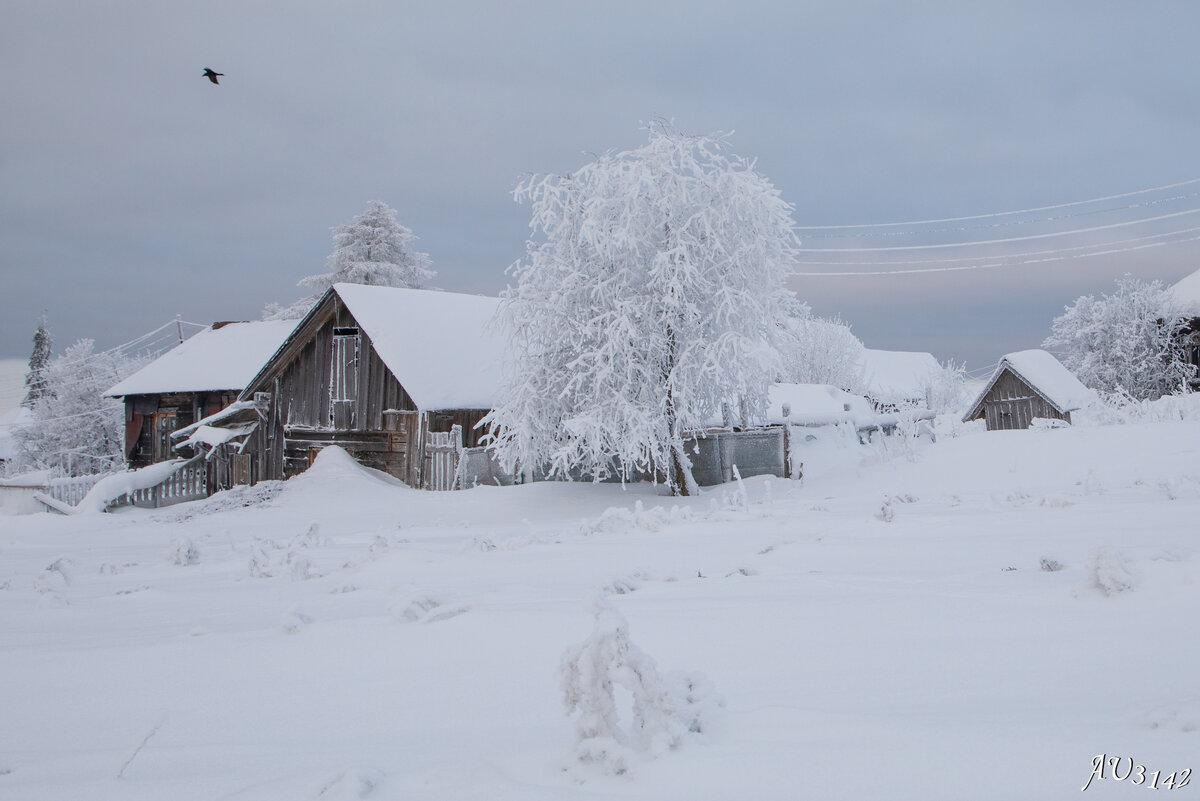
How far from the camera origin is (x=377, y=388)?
20.1 metres

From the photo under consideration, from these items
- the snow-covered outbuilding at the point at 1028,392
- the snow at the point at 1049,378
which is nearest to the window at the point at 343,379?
the snow-covered outbuilding at the point at 1028,392

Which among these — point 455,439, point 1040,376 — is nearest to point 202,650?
point 455,439

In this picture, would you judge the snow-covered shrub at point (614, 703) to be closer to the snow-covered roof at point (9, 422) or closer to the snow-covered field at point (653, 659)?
the snow-covered field at point (653, 659)

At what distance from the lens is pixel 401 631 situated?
3477mm

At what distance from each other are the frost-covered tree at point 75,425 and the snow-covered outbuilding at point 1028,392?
3895 cm

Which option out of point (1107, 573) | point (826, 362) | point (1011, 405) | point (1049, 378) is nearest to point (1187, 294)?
point (1049, 378)

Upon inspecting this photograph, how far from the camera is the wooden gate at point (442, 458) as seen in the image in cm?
1742

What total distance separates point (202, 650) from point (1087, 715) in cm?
329

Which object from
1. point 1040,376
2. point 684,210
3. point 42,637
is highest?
point 684,210

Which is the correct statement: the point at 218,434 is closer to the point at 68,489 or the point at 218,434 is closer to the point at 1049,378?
the point at 68,489

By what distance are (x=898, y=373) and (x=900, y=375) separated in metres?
0.27

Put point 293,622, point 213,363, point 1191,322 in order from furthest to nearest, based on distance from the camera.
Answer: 1. point 1191,322
2. point 213,363
3. point 293,622

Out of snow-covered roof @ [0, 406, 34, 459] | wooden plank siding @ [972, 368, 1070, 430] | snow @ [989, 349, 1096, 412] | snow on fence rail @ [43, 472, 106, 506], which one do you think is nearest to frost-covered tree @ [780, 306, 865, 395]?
wooden plank siding @ [972, 368, 1070, 430]

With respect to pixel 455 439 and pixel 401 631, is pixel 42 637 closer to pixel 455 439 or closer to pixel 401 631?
pixel 401 631
